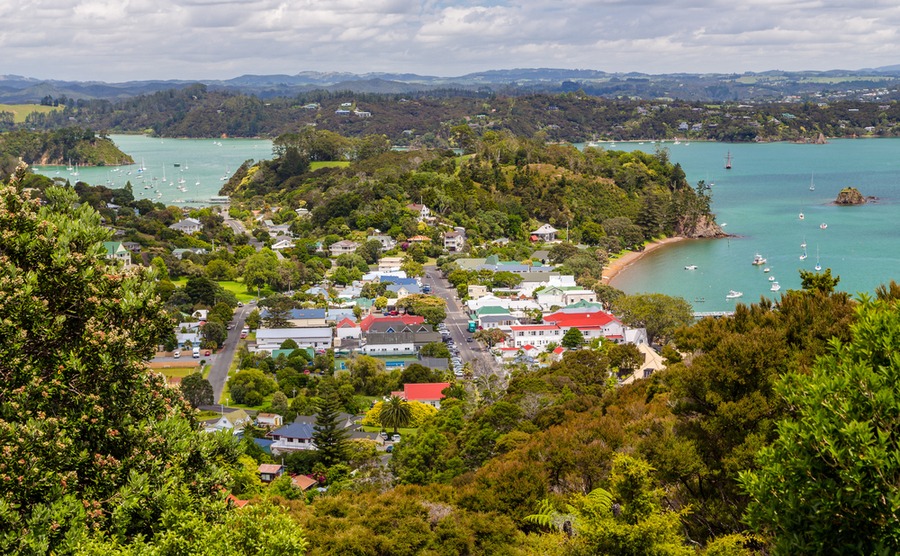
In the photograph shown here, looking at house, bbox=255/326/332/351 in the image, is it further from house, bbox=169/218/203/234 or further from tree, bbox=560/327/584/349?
house, bbox=169/218/203/234

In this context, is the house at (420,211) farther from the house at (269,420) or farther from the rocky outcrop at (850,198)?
Result: the rocky outcrop at (850,198)

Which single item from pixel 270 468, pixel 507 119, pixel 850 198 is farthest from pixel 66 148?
pixel 270 468

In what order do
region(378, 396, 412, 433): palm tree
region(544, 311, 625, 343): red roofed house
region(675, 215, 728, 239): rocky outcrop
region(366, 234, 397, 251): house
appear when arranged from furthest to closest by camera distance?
region(675, 215, 728, 239): rocky outcrop
region(366, 234, 397, 251): house
region(544, 311, 625, 343): red roofed house
region(378, 396, 412, 433): palm tree

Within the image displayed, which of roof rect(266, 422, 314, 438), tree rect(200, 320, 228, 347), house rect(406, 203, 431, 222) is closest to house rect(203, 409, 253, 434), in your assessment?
roof rect(266, 422, 314, 438)

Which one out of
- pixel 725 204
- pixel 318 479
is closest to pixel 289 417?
pixel 318 479

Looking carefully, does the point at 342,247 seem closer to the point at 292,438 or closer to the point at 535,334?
the point at 535,334

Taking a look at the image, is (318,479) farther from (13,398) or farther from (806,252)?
(806,252)

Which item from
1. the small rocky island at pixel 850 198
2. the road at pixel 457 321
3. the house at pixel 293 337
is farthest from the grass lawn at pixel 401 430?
the small rocky island at pixel 850 198
